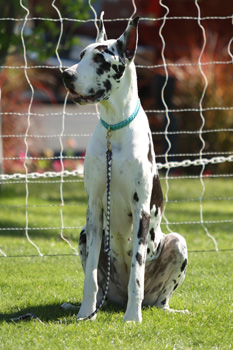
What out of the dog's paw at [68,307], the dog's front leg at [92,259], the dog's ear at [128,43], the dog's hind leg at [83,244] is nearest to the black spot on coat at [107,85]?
the dog's ear at [128,43]

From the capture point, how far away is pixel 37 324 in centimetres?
406

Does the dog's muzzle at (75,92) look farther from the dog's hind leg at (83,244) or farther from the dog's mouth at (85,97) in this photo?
the dog's hind leg at (83,244)

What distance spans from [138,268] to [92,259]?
1.02 feet

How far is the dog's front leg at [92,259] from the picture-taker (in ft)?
13.6

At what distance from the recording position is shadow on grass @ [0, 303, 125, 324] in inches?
165

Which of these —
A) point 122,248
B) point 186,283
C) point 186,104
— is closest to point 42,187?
point 186,104

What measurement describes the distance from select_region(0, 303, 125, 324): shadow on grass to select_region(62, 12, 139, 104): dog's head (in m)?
1.42

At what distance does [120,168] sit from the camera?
4.00 m

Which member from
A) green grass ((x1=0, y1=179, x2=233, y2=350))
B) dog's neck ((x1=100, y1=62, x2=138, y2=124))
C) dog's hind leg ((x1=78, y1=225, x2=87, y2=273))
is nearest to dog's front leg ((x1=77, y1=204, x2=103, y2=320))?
green grass ((x1=0, y1=179, x2=233, y2=350))

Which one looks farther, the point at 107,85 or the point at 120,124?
the point at 120,124

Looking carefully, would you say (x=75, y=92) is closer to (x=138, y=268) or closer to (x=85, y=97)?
(x=85, y=97)

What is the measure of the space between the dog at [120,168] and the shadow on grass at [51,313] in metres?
0.16

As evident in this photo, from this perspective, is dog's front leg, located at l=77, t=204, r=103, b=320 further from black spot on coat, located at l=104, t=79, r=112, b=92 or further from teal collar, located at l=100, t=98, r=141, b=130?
black spot on coat, located at l=104, t=79, r=112, b=92

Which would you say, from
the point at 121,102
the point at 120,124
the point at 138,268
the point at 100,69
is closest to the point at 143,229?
the point at 138,268
